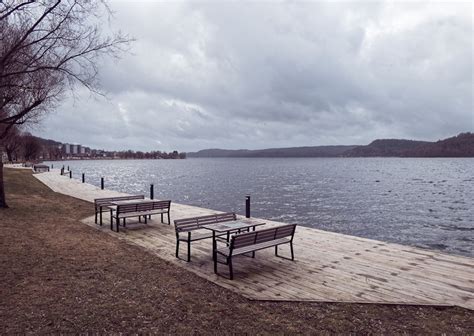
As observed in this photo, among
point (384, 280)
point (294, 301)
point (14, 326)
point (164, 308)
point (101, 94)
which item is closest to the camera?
point (14, 326)

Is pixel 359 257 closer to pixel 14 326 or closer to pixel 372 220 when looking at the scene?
pixel 14 326

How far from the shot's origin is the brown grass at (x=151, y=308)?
15.8ft

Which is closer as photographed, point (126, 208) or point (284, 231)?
point (284, 231)

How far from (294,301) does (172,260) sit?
11.9 ft

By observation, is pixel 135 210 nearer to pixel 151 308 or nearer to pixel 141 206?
pixel 141 206

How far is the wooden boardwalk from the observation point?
19.8ft

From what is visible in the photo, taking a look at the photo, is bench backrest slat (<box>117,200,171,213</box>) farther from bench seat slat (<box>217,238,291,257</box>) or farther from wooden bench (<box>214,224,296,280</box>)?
bench seat slat (<box>217,238,291,257</box>)

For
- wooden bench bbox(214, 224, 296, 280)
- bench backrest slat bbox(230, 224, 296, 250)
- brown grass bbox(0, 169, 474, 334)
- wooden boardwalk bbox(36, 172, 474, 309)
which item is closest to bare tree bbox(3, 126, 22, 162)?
brown grass bbox(0, 169, 474, 334)

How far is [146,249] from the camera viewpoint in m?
9.12

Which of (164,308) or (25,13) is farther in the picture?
(25,13)

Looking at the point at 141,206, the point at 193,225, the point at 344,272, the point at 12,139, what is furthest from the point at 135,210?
the point at 12,139

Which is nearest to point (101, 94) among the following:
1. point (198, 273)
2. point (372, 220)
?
point (198, 273)

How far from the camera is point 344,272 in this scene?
23.9 feet

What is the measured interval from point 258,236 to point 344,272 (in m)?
2.17
